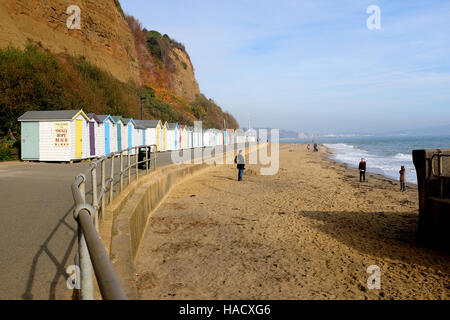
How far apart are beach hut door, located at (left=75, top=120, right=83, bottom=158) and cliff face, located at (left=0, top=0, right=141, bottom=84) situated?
15.0 metres

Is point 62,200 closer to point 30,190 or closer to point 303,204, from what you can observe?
point 30,190

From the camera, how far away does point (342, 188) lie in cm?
1580

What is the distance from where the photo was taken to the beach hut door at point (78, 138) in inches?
666

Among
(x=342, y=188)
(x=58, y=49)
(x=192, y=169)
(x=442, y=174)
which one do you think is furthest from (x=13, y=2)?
(x=442, y=174)

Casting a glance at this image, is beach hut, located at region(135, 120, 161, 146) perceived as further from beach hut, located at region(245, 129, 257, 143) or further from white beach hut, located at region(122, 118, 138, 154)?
beach hut, located at region(245, 129, 257, 143)

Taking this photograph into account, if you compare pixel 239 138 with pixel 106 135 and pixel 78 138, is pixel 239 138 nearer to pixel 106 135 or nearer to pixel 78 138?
pixel 106 135

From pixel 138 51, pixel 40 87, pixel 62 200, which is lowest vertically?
pixel 62 200

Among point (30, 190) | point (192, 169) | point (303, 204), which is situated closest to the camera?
point (30, 190)

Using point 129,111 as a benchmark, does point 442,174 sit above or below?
below

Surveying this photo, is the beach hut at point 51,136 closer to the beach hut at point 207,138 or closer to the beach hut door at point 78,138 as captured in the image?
the beach hut door at point 78,138

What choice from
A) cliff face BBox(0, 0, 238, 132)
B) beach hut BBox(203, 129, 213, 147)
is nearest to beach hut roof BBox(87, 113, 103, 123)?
cliff face BBox(0, 0, 238, 132)
